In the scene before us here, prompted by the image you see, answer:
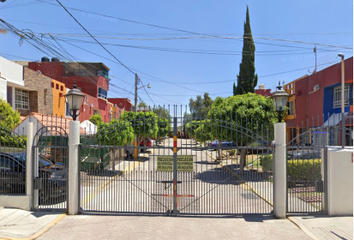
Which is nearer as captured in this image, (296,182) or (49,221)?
(49,221)

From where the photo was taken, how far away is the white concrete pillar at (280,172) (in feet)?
21.7

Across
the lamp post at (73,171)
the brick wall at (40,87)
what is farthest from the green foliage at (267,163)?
the brick wall at (40,87)

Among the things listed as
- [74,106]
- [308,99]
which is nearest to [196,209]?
[74,106]

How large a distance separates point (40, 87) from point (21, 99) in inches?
60.2

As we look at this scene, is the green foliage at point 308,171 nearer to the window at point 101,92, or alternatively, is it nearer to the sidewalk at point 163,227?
the sidewalk at point 163,227

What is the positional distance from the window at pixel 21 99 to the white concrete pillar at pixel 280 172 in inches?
605

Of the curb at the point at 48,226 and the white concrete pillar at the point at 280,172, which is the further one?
the white concrete pillar at the point at 280,172

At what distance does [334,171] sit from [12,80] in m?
16.1

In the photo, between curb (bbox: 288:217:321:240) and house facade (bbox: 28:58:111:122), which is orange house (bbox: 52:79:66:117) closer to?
house facade (bbox: 28:58:111:122)

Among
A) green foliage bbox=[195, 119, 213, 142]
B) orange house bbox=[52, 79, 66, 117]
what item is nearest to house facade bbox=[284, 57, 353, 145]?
green foliage bbox=[195, 119, 213, 142]

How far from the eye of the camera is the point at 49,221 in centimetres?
627

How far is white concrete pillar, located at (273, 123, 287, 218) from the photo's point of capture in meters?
6.60

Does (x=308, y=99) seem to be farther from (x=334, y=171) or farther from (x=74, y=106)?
(x=74, y=106)

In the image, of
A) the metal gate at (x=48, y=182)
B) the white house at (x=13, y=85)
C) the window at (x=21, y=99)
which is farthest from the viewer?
the window at (x=21, y=99)
